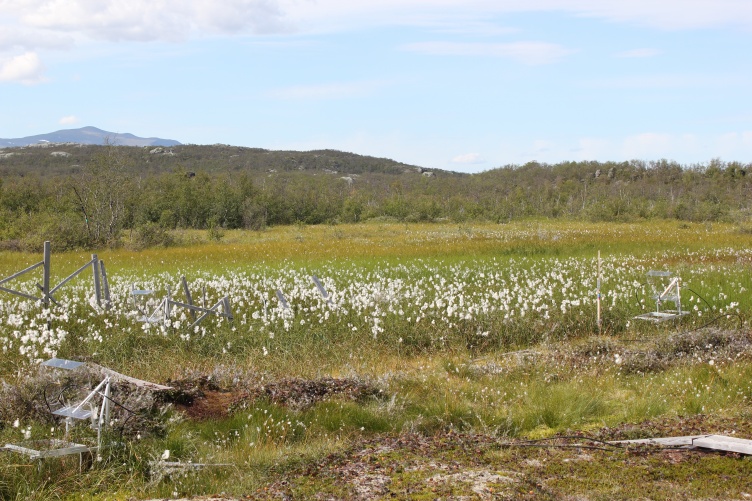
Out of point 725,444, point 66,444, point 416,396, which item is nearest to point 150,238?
point 416,396

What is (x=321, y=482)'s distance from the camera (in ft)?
19.9

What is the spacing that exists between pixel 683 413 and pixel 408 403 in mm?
3376

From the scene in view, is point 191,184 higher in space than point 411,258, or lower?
higher

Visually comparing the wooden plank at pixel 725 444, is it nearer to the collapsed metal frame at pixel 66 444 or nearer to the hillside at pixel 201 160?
the collapsed metal frame at pixel 66 444

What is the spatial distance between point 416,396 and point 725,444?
13.5ft

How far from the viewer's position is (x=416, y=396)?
9.56 meters

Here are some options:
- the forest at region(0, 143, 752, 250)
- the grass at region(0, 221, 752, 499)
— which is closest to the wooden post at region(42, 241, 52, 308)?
the grass at region(0, 221, 752, 499)

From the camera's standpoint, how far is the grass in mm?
6172

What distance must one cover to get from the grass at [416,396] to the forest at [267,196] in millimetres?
25902

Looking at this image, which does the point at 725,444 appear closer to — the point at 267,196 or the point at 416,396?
the point at 416,396

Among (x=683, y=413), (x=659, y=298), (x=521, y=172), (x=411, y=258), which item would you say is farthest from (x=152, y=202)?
(x=521, y=172)

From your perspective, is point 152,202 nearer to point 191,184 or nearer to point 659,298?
point 191,184

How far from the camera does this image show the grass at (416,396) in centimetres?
617

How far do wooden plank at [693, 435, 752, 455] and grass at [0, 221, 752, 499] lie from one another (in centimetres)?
14
